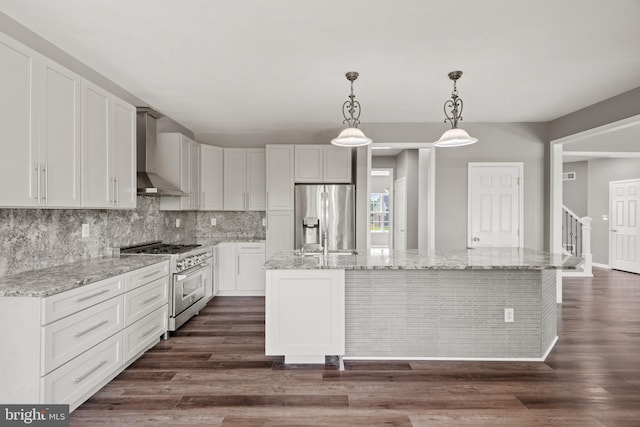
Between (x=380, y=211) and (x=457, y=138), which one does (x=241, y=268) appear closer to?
(x=457, y=138)

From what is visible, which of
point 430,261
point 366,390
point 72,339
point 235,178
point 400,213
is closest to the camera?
point 72,339

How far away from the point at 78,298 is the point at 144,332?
0.97 m

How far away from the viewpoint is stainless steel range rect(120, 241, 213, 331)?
11.6 ft

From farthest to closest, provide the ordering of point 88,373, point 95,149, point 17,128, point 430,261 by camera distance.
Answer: point 430,261, point 95,149, point 88,373, point 17,128

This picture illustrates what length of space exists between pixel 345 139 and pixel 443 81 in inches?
51.4

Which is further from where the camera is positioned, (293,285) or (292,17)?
(293,285)

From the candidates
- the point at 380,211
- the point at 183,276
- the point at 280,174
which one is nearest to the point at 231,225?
the point at 280,174

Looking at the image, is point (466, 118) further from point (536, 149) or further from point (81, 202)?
point (81, 202)

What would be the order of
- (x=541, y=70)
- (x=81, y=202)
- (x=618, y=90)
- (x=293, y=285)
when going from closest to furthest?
(x=81, y=202)
(x=293, y=285)
(x=541, y=70)
(x=618, y=90)

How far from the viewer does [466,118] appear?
4.78 meters

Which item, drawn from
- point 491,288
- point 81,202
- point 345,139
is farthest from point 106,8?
point 491,288

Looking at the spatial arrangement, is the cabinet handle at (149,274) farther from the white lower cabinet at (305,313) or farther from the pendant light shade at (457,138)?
the pendant light shade at (457,138)

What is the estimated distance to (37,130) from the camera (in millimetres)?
2141

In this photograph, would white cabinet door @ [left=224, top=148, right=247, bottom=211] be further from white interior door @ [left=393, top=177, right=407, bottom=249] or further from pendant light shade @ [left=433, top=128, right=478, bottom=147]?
pendant light shade @ [left=433, top=128, right=478, bottom=147]
